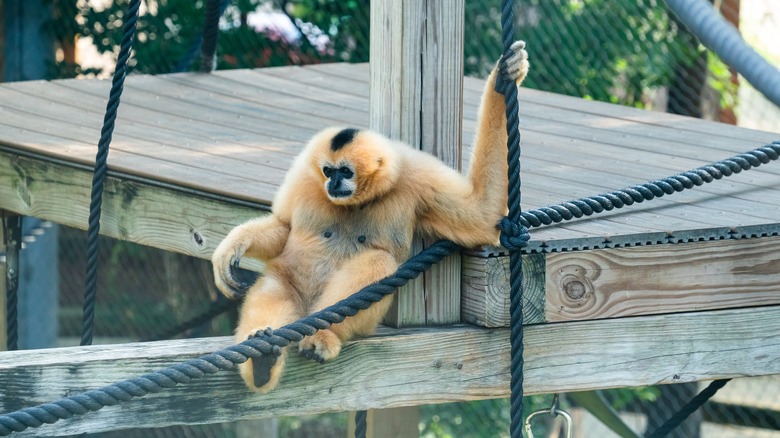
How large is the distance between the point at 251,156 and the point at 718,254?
1823 millimetres

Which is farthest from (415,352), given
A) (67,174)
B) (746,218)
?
(67,174)

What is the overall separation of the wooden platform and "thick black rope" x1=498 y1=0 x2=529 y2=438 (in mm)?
91

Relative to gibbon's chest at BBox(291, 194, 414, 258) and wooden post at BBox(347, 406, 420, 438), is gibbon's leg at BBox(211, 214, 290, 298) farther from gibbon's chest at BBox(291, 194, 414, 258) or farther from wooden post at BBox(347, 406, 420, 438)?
wooden post at BBox(347, 406, 420, 438)

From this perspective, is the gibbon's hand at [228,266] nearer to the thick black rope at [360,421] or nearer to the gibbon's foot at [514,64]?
the gibbon's foot at [514,64]

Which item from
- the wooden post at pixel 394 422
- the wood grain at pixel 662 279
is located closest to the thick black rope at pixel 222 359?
the wood grain at pixel 662 279

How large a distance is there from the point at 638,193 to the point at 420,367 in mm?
787

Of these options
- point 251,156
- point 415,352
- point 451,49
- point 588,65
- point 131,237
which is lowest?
point 415,352

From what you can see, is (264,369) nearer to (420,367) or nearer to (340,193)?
(420,367)

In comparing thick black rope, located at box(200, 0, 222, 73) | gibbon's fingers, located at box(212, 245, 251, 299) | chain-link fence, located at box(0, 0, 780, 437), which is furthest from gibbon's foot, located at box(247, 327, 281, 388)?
chain-link fence, located at box(0, 0, 780, 437)

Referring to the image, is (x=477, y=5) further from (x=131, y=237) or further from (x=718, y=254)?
(x=718, y=254)

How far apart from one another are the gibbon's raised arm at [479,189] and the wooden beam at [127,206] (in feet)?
2.61

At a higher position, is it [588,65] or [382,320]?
[588,65]

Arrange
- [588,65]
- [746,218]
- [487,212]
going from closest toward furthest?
[487,212] < [746,218] < [588,65]

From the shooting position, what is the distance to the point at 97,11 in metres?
7.05
